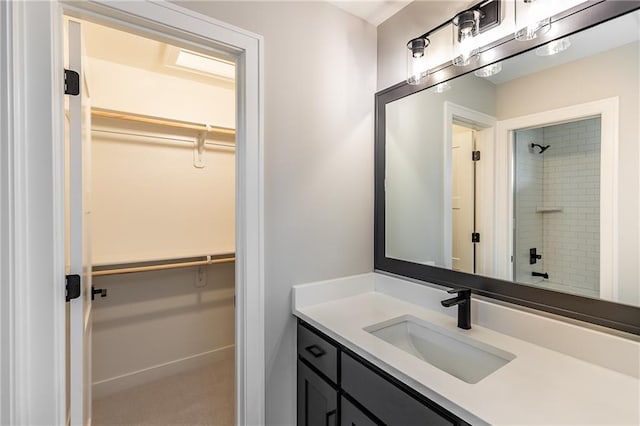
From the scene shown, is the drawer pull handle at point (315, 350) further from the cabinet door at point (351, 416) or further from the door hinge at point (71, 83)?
the door hinge at point (71, 83)

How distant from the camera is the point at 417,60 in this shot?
4.85 feet

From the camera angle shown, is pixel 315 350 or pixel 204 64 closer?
pixel 315 350

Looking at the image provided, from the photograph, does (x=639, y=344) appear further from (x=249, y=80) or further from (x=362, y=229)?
(x=249, y=80)

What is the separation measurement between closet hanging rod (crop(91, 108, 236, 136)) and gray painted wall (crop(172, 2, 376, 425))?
2.94 ft

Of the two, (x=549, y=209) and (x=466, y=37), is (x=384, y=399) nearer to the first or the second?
(x=549, y=209)

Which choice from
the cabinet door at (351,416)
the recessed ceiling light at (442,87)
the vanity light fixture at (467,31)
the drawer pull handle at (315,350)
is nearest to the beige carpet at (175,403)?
the drawer pull handle at (315,350)

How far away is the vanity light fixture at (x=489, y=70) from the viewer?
119 cm

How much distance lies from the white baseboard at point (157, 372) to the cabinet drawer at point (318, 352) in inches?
Answer: 57.2

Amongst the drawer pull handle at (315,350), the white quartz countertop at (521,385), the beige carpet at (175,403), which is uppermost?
the white quartz countertop at (521,385)

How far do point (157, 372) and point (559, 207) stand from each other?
2.74 m

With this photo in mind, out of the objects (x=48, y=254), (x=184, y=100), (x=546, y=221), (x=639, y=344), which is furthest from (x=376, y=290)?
(x=184, y=100)

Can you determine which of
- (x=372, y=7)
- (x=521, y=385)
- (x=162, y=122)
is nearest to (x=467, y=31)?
(x=372, y=7)

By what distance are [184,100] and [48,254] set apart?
5.88 ft

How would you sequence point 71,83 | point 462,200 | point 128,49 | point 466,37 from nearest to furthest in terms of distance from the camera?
1. point 71,83
2. point 466,37
3. point 462,200
4. point 128,49
